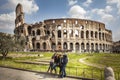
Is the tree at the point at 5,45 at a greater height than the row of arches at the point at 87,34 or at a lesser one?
lesser

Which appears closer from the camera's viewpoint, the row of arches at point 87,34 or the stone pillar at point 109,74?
the stone pillar at point 109,74

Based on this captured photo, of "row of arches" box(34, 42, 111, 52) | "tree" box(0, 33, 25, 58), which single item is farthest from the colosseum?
"tree" box(0, 33, 25, 58)

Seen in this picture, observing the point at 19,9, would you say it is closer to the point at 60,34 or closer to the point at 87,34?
the point at 60,34

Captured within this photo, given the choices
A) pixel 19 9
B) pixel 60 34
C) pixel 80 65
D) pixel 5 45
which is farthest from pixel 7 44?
pixel 19 9

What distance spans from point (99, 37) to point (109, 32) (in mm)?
12817

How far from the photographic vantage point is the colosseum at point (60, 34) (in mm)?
62656

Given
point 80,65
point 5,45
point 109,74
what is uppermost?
point 5,45

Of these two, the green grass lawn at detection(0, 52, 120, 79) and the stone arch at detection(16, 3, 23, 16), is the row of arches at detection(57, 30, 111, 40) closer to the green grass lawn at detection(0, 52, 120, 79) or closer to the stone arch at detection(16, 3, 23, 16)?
the stone arch at detection(16, 3, 23, 16)

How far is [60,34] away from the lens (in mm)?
67562

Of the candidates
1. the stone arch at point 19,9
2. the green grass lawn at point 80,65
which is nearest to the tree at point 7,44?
the green grass lawn at point 80,65

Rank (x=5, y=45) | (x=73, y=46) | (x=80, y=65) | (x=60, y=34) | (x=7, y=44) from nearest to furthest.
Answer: (x=80, y=65)
(x=5, y=45)
(x=7, y=44)
(x=73, y=46)
(x=60, y=34)

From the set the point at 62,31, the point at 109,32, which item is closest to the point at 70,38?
the point at 62,31

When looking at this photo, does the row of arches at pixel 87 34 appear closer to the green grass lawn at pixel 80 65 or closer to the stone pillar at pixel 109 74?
the green grass lawn at pixel 80 65

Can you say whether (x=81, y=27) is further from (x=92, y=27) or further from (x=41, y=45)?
(x=41, y=45)
